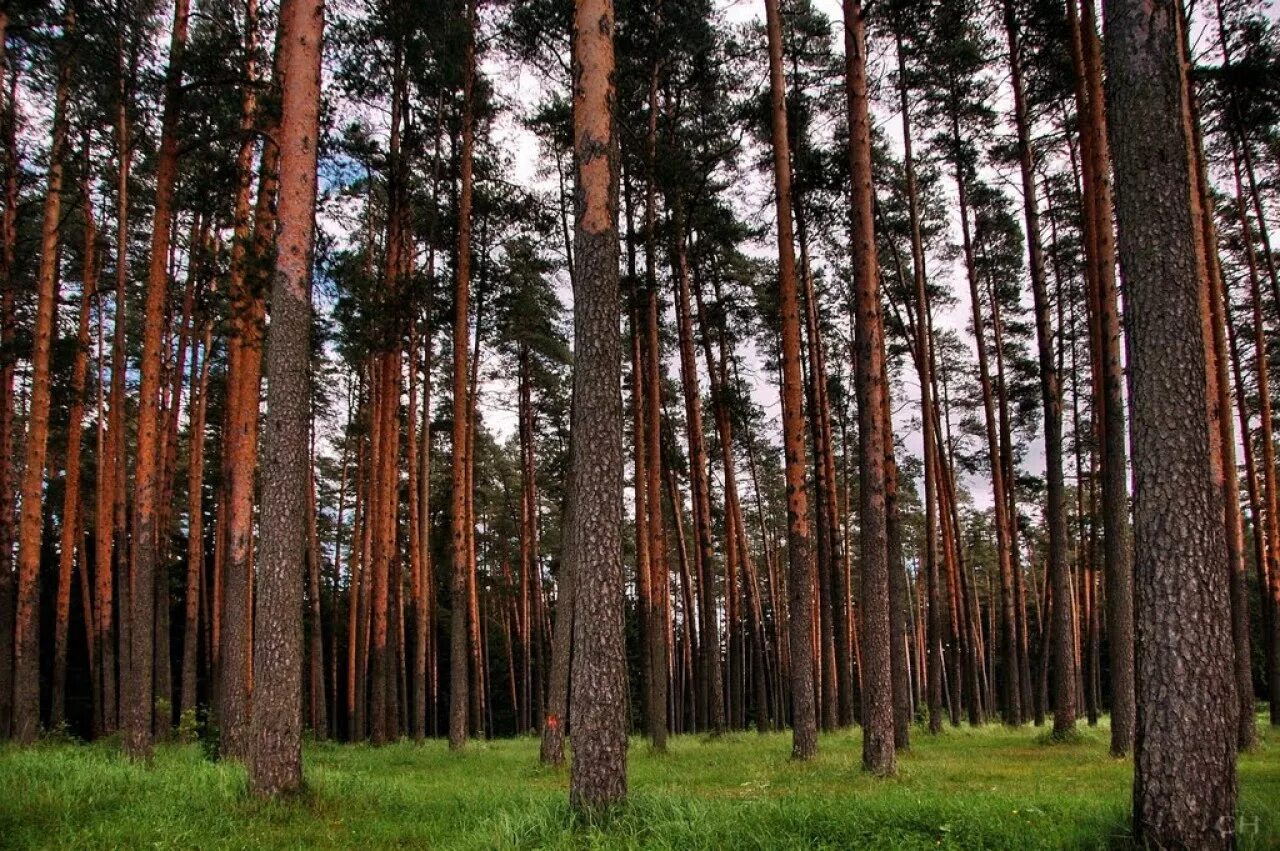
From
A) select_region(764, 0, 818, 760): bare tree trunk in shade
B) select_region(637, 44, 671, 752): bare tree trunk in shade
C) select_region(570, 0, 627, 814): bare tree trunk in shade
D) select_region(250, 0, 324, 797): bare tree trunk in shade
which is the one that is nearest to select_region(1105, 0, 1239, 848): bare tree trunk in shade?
select_region(570, 0, 627, 814): bare tree trunk in shade

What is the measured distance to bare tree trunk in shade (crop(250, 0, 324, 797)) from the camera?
732cm

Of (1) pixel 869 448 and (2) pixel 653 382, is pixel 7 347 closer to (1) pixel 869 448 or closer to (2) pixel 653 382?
(2) pixel 653 382

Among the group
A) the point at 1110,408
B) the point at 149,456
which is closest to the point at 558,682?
the point at 149,456

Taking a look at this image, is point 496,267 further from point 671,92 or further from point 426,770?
point 426,770

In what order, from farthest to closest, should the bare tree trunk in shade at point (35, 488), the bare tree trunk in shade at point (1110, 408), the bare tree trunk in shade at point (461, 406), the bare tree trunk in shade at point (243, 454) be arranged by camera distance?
the bare tree trunk in shade at point (461, 406)
the bare tree trunk in shade at point (35, 488)
the bare tree trunk in shade at point (1110, 408)
the bare tree trunk in shade at point (243, 454)

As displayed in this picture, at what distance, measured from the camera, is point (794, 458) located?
11.4 metres

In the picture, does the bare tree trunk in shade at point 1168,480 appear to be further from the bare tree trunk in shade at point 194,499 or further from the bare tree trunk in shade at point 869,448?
the bare tree trunk in shade at point 194,499

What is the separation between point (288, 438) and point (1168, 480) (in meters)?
7.06

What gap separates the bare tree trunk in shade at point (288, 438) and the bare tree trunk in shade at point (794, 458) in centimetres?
617

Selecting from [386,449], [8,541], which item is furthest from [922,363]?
[8,541]

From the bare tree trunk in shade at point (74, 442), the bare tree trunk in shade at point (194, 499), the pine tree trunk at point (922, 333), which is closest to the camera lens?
the bare tree trunk in shade at point (74, 442)

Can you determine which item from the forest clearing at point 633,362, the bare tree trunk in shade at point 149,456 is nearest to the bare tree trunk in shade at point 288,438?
the forest clearing at point 633,362

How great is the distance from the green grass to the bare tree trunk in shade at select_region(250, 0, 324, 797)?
579 millimetres

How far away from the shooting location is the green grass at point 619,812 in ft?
17.4
